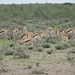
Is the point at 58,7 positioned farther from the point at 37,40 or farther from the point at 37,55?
the point at 37,55

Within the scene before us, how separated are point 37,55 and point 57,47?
7.62ft

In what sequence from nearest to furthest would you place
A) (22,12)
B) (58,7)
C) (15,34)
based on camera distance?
1. (15,34)
2. (22,12)
3. (58,7)

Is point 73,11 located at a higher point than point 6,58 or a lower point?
higher

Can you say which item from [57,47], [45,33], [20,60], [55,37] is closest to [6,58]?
[20,60]

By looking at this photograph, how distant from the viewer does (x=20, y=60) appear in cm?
1447

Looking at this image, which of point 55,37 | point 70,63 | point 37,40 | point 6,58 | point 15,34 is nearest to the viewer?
point 70,63

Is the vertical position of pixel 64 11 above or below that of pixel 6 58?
above

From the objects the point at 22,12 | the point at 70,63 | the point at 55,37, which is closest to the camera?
the point at 70,63

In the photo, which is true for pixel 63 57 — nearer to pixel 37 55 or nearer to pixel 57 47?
pixel 37 55

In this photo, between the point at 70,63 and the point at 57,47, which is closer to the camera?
the point at 70,63

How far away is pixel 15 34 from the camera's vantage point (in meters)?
24.1

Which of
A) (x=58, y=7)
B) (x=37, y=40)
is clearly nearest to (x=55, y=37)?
(x=37, y=40)

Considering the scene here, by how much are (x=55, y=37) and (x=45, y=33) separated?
2.26 metres

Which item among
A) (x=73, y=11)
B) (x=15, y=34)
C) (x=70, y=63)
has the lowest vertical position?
(x=70, y=63)
